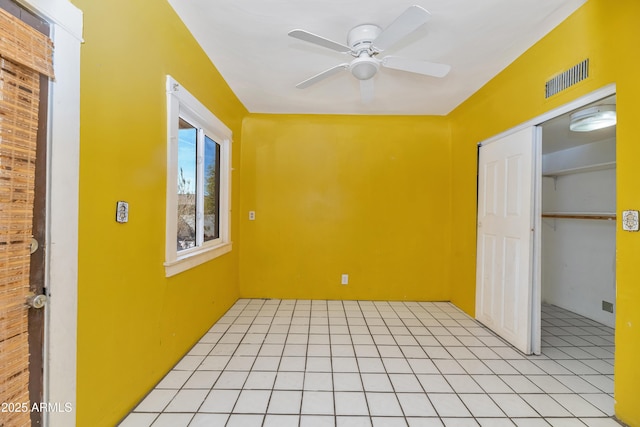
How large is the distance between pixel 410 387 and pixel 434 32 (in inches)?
98.5

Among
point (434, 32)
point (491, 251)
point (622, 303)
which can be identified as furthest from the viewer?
point (491, 251)

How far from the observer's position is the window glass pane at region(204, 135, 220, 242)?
9.10ft

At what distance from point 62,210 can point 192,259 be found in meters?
1.12

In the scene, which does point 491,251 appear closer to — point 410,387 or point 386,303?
point 386,303

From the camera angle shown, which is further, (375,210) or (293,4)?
(375,210)

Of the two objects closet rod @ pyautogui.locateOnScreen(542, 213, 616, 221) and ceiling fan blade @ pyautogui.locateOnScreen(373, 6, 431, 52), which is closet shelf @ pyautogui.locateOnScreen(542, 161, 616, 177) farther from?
ceiling fan blade @ pyautogui.locateOnScreen(373, 6, 431, 52)

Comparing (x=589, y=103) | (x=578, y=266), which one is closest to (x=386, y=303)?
(x=578, y=266)

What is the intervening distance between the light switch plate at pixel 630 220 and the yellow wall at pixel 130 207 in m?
2.73

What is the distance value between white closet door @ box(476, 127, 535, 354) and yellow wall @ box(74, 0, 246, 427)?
279 cm

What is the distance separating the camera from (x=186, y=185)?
91.7 inches

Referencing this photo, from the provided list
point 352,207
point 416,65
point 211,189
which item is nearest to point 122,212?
point 211,189

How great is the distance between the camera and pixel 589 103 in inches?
66.9

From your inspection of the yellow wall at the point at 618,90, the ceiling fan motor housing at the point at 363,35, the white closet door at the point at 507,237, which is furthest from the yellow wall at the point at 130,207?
the white closet door at the point at 507,237

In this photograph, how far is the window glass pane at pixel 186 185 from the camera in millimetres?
2240
